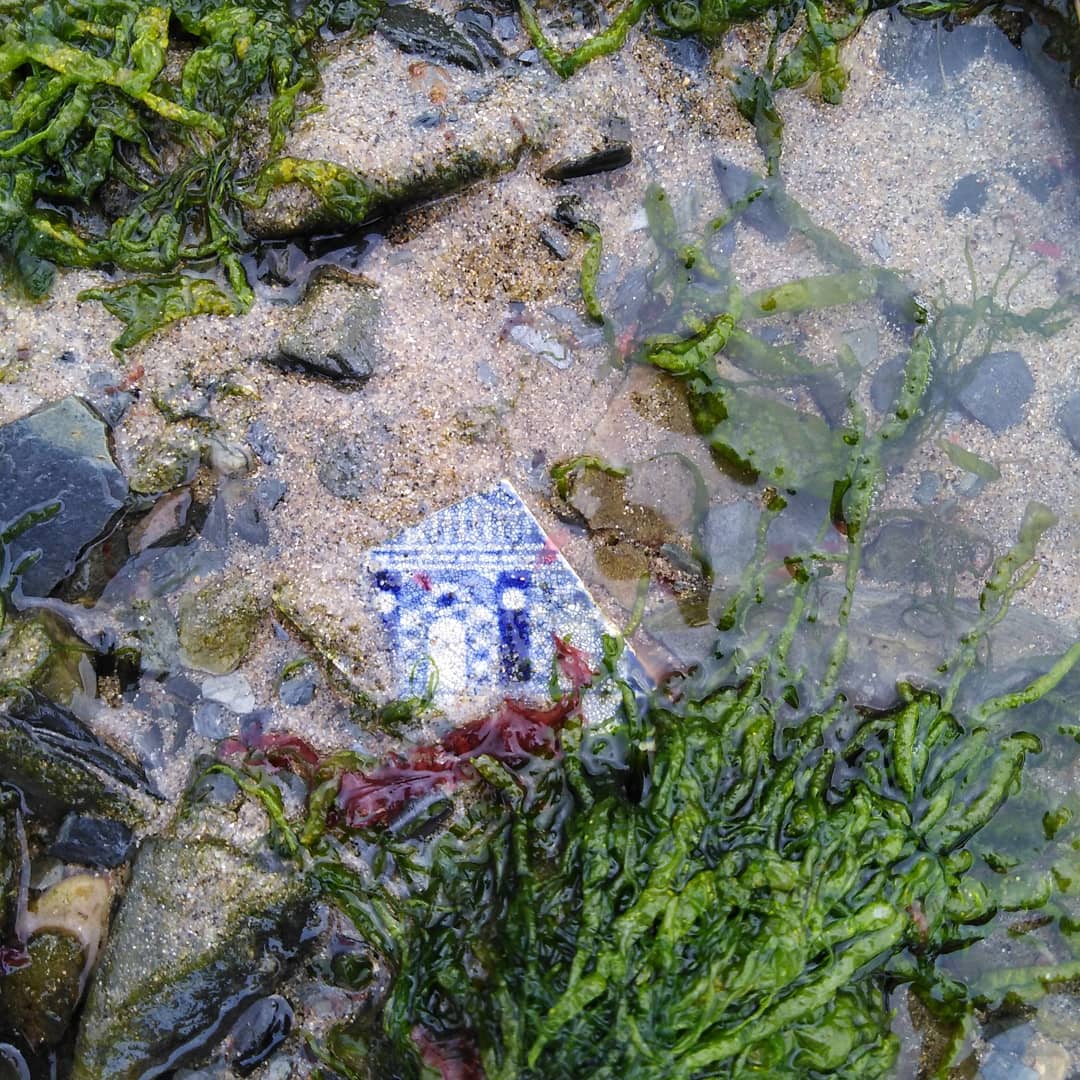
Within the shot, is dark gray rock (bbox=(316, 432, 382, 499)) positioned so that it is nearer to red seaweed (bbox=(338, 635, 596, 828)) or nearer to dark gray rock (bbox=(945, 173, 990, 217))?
red seaweed (bbox=(338, 635, 596, 828))

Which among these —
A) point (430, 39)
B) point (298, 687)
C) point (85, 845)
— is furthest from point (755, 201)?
point (85, 845)

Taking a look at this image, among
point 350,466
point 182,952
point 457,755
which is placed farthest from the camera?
point 350,466

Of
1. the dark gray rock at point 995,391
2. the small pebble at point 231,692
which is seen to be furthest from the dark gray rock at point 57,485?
the dark gray rock at point 995,391

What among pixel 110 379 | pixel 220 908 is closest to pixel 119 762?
pixel 220 908

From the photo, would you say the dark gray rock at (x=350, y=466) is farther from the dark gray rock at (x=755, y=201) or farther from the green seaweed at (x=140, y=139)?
the dark gray rock at (x=755, y=201)

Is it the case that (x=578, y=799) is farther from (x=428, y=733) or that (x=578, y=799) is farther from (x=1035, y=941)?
(x=1035, y=941)

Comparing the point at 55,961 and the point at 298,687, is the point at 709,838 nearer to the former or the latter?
the point at 298,687

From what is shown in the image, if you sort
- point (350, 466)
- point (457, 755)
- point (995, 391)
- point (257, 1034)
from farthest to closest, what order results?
point (995, 391)
point (350, 466)
point (457, 755)
point (257, 1034)
